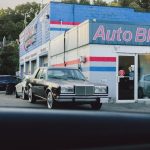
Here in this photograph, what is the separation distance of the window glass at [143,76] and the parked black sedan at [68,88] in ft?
15.3

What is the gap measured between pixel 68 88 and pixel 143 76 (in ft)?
21.6

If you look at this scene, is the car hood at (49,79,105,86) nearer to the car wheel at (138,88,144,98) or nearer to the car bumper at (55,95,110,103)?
the car bumper at (55,95,110,103)

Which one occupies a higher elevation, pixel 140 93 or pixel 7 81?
pixel 7 81

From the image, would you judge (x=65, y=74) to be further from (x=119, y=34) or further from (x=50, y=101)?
(x=119, y=34)

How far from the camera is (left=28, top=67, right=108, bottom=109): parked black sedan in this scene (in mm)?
15242

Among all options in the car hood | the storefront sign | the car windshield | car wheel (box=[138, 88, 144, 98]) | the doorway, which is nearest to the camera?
the car hood

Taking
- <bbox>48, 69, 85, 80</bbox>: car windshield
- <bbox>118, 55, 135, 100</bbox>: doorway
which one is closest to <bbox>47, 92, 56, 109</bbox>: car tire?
<bbox>48, 69, 85, 80</bbox>: car windshield

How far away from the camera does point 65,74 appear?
1678 centimetres

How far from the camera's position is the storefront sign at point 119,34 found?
65.6 ft

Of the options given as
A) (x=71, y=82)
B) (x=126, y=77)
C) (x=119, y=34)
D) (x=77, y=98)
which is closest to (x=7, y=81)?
(x=126, y=77)

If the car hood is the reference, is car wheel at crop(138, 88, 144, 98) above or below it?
below

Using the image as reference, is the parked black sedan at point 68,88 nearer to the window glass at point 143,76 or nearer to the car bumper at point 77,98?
the car bumper at point 77,98

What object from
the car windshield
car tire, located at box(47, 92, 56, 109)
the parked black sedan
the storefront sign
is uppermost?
the storefront sign

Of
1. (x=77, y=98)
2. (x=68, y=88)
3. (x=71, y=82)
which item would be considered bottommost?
(x=77, y=98)
